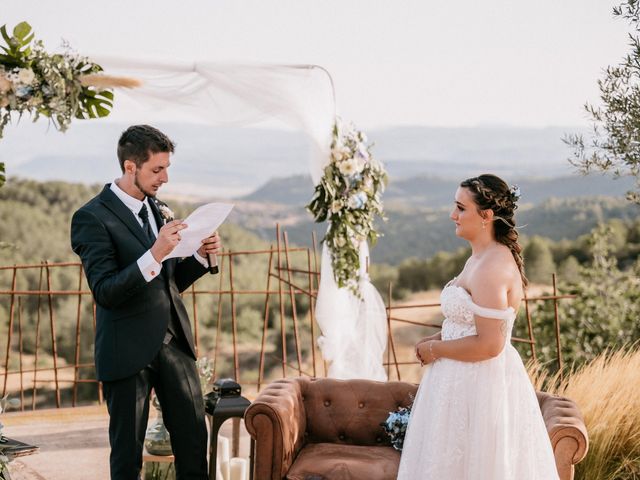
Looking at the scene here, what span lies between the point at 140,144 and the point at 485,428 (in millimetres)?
1635

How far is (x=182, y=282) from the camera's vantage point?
11.2 ft

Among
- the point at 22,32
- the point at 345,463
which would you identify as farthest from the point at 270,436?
the point at 22,32

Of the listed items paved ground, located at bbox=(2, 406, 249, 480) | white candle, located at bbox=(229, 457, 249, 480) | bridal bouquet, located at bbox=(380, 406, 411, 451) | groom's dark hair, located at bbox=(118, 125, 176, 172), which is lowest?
paved ground, located at bbox=(2, 406, 249, 480)

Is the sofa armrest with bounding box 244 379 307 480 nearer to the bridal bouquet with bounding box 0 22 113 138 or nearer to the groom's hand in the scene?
the groom's hand

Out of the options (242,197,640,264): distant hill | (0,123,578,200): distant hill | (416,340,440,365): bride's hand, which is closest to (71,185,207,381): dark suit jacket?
(416,340,440,365): bride's hand

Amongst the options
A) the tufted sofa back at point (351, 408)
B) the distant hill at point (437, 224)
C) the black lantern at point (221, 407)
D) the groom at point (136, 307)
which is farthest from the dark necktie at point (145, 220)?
the distant hill at point (437, 224)

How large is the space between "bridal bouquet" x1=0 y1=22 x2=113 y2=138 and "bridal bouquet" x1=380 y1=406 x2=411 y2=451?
1.91 metres

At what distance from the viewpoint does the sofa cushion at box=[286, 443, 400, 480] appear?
342cm

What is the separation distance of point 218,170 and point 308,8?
30.2ft

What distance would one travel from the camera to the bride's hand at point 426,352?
3.02 metres

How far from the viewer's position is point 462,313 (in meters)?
2.91

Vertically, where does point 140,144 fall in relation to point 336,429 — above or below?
above

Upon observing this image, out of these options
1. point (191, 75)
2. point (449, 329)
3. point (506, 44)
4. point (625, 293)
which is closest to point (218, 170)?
point (506, 44)

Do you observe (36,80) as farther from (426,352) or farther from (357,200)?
(357,200)
